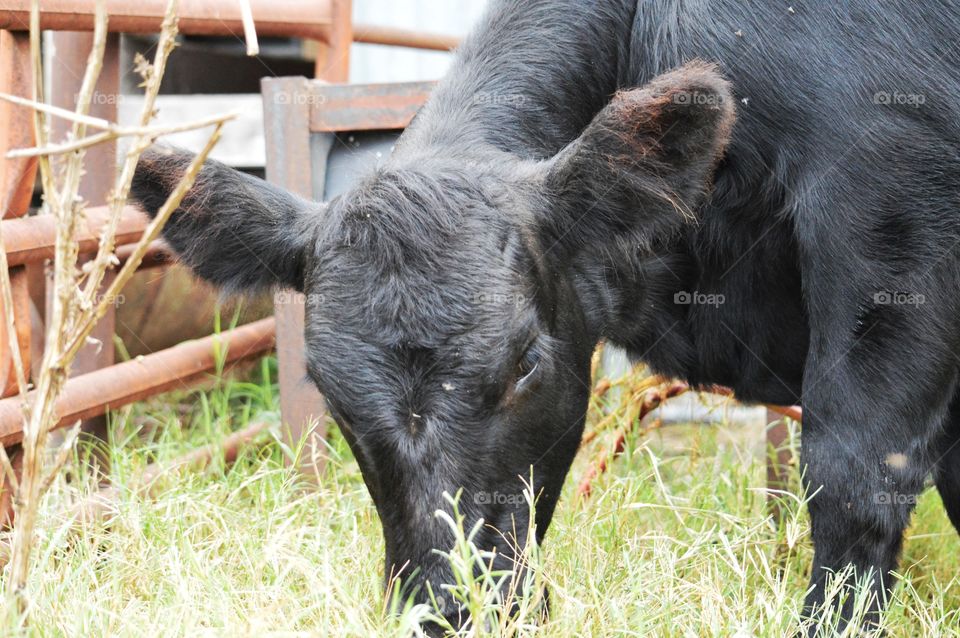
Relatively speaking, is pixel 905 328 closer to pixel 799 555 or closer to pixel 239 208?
pixel 799 555

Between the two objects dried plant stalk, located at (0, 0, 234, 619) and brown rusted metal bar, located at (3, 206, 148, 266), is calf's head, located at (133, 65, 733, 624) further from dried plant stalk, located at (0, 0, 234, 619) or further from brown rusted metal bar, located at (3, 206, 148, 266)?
brown rusted metal bar, located at (3, 206, 148, 266)

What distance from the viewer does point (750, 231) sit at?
2857 millimetres

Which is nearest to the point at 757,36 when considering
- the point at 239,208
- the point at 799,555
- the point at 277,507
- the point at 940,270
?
the point at 940,270

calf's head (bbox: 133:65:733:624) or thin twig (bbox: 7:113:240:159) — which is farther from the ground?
thin twig (bbox: 7:113:240:159)

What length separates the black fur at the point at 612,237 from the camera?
7.56 ft

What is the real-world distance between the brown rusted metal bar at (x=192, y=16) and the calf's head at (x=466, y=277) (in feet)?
3.28

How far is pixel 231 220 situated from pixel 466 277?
736 millimetres

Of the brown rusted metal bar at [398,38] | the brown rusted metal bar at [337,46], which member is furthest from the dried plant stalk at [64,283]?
the brown rusted metal bar at [398,38]

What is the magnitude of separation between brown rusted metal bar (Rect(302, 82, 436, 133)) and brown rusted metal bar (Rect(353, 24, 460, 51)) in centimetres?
122

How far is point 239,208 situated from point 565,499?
171 cm

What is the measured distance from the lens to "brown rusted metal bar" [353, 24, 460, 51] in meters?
5.38

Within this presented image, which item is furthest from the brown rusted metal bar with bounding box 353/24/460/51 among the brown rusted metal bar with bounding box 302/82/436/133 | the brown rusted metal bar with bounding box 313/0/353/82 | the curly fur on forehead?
the curly fur on forehead

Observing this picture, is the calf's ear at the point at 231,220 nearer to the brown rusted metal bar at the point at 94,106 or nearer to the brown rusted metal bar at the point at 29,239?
the brown rusted metal bar at the point at 29,239

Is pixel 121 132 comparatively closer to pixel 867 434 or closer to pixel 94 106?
pixel 867 434
